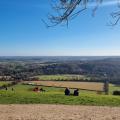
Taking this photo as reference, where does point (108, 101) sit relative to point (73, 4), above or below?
below

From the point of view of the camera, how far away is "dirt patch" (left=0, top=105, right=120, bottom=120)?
557 inches

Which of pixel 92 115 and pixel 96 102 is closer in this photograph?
pixel 92 115

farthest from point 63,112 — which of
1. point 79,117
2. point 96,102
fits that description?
point 96,102

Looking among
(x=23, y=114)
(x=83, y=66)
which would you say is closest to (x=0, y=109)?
(x=23, y=114)

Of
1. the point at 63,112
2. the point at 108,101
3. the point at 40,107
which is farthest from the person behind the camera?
the point at 108,101

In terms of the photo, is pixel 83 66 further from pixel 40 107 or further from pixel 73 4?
pixel 73 4

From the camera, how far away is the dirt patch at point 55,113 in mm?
14156

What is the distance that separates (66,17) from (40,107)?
383 inches

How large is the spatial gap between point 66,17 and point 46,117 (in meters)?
7.15

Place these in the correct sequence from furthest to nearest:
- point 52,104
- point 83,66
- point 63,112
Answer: point 83,66 → point 52,104 → point 63,112

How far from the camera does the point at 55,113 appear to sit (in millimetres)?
15141

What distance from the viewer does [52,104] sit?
1853 centimetres

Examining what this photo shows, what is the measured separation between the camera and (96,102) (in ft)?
64.1

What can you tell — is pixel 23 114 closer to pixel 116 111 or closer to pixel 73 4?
pixel 116 111
